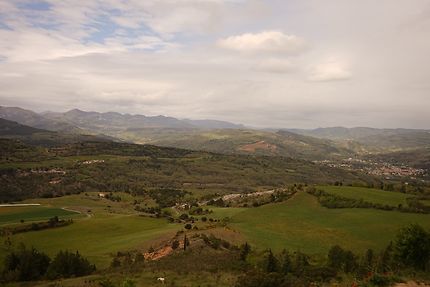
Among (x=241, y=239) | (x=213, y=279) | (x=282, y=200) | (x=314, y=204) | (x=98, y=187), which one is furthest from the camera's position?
(x=98, y=187)

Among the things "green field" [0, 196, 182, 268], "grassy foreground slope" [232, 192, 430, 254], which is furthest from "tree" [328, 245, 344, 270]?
"green field" [0, 196, 182, 268]

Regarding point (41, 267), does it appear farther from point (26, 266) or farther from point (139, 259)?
point (139, 259)

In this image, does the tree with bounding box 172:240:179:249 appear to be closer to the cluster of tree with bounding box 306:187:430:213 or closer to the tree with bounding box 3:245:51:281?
the tree with bounding box 3:245:51:281

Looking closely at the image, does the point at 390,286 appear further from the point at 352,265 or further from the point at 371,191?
the point at 371,191

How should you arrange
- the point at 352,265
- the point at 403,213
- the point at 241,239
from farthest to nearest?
the point at 403,213
the point at 241,239
the point at 352,265

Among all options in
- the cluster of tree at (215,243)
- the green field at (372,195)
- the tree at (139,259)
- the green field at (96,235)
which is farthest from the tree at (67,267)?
the green field at (372,195)

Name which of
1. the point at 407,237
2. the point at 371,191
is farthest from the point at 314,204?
the point at 407,237
